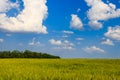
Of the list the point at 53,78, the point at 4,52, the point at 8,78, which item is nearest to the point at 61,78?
the point at 53,78

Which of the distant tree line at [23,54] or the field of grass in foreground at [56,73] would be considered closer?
the field of grass in foreground at [56,73]

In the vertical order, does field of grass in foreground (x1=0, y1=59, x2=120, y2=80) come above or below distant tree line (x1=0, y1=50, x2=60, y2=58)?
below

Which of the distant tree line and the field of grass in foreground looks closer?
the field of grass in foreground

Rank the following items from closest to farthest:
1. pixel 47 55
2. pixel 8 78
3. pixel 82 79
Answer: pixel 82 79 → pixel 8 78 → pixel 47 55

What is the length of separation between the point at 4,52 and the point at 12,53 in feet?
7.32

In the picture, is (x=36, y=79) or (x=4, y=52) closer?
(x=36, y=79)

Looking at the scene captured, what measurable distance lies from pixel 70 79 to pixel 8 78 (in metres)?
2.57

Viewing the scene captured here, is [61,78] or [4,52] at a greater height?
[4,52]

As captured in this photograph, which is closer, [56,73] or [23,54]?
[56,73]

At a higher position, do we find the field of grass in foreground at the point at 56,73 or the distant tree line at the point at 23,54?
the distant tree line at the point at 23,54

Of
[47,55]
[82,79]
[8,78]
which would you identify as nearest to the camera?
[82,79]

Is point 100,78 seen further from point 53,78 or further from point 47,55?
point 47,55

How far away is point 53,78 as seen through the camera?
12.0 metres

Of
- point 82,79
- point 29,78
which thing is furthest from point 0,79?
point 82,79
